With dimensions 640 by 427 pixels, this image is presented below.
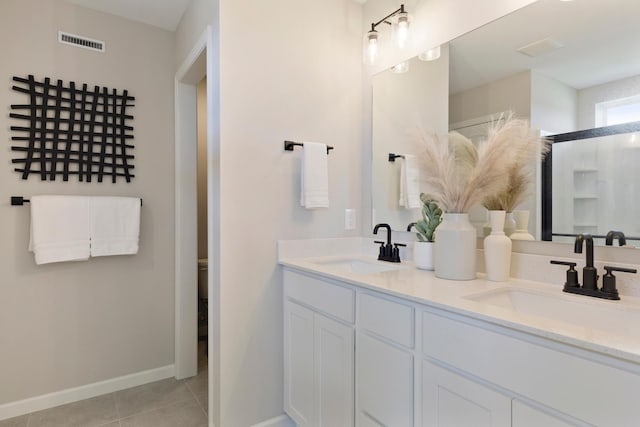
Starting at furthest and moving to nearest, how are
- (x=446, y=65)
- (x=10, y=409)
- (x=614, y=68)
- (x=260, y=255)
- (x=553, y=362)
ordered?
(x=10, y=409)
(x=260, y=255)
(x=446, y=65)
(x=614, y=68)
(x=553, y=362)

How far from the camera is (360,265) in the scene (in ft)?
6.56

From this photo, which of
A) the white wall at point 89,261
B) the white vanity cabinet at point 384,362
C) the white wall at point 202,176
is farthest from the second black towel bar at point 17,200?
the white vanity cabinet at point 384,362

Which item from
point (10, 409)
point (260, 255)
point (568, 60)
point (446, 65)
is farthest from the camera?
point (10, 409)

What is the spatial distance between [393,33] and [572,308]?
5.48ft

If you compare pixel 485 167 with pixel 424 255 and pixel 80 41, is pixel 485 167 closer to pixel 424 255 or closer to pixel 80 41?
pixel 424 255

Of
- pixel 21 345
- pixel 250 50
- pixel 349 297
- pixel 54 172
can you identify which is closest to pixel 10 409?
pixel 21 345

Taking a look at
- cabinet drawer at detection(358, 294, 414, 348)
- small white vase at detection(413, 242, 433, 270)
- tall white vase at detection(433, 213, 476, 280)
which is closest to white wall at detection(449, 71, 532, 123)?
tall white vase at detection(433, 213, 476, 280)

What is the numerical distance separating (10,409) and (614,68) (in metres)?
3.50

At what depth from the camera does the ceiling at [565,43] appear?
118cm

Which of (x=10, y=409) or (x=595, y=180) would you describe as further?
(x=10, y=409)

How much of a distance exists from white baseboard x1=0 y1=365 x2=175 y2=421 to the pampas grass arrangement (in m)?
2.40

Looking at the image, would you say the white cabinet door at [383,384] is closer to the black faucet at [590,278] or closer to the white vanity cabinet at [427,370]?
the white vanity cabinet at [427,370]

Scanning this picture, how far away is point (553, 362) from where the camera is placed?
2.60ft

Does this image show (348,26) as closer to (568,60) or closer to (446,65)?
(446,65)
